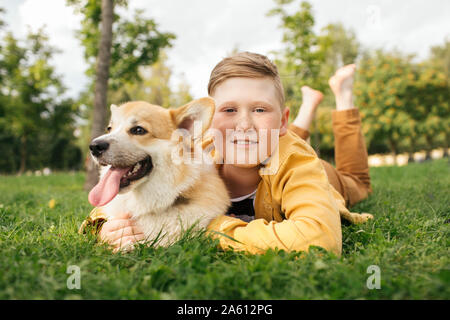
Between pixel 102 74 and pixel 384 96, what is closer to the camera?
pixel 102 74

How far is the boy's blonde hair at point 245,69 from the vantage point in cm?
250

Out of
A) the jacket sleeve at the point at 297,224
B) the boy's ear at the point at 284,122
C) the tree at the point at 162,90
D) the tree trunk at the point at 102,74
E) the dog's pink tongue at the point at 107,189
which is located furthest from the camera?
the tree at the point at 162,90

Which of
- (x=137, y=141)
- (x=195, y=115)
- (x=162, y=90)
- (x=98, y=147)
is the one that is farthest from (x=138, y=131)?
(x=162, y=90)

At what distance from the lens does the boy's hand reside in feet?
6.89

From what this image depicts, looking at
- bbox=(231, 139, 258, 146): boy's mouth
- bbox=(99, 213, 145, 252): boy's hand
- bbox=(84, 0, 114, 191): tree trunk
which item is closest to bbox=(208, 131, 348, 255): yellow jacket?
bbox=(231, 139, 258, 146): boy's mouth

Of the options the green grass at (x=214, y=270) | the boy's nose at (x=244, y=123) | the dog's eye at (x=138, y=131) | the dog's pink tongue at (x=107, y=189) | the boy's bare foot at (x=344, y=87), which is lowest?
the green grass at (x=214, y=270)

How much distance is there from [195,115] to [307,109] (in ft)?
9.40

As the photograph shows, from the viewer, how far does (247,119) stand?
2.41m

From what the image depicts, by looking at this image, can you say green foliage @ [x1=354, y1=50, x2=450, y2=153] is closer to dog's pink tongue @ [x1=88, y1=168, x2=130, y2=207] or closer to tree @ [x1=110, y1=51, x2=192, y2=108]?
tree @ [x1=110, y1=51, x2=192, y2=108]

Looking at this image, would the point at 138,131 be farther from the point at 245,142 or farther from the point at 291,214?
the point at 291,214

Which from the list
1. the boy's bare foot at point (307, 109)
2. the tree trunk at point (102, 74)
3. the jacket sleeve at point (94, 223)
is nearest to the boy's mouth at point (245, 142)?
the jacket sleeve at point (94, 223)

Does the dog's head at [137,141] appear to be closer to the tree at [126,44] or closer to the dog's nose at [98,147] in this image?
the dog's nose at [98,147]
